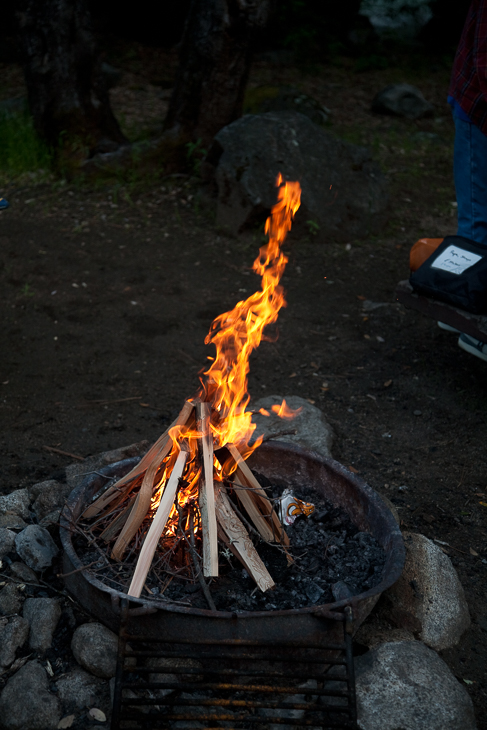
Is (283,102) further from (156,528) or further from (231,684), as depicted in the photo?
(231,684)

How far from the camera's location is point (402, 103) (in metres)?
9.68

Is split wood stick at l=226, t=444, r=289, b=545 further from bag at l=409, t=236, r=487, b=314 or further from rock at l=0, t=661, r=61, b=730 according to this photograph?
bag at l=409, t=236, r=487, b=314

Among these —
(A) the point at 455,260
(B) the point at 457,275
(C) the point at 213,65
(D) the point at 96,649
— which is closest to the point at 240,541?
(D) the point at 96,649

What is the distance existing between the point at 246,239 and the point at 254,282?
0.79 m

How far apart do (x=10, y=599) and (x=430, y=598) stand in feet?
5.47

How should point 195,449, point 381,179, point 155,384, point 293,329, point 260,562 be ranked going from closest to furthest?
point 260,562
point 195,449
point 155,384
point 293,329
point 381,179

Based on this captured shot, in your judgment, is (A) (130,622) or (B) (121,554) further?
(B) (121,554)

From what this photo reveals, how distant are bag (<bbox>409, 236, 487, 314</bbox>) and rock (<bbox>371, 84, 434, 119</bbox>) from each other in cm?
650

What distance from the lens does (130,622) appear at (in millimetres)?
2203

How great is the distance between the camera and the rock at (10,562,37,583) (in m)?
2.56

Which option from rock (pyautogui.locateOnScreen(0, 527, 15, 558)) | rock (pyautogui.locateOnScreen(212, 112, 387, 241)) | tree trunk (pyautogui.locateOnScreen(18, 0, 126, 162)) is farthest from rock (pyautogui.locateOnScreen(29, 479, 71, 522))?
tree trunk (pyautogui.locateOnScreen(18, 0, 126, 162))

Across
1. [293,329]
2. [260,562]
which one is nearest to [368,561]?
[260,562]

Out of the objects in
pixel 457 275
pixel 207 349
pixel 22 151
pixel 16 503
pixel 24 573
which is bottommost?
pixel 207 349

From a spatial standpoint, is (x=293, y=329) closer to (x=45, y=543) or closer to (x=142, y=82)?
(x=45, y=543)
